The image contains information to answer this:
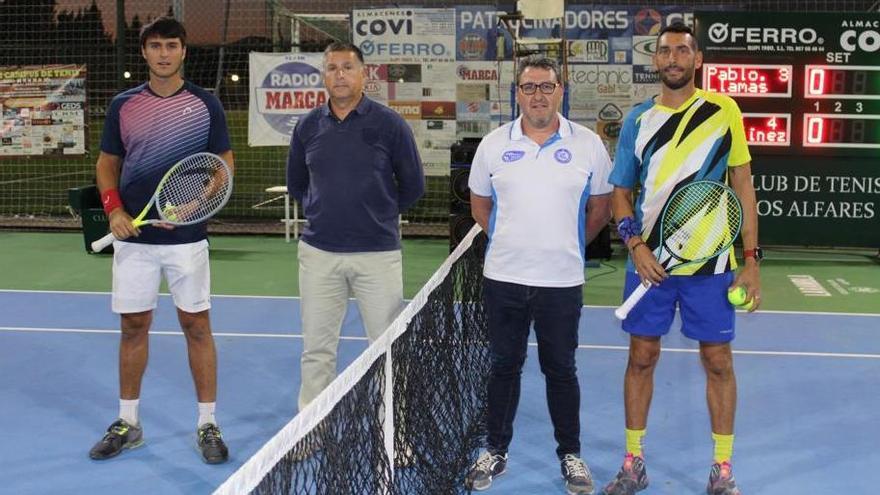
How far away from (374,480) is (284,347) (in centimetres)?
394

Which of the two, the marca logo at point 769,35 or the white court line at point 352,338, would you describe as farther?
the marca logo at point 769,35

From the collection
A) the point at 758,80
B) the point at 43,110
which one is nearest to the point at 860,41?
the point at 758,80

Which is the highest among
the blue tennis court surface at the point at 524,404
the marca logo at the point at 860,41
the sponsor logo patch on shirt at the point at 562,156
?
the marca logo at the point at 860,41

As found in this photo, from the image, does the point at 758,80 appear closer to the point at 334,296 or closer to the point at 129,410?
the point at 334,296

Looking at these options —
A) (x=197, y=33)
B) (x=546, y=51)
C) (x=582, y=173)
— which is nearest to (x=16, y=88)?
(x=197, y=33)

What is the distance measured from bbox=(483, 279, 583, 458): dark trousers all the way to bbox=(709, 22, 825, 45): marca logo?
672cm

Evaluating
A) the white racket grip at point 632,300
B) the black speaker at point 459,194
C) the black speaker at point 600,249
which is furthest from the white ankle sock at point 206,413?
the black speaker at point 600,249

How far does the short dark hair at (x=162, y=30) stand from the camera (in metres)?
4.71

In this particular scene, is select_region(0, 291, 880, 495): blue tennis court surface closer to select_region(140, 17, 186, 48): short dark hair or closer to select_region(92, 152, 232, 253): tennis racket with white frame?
select_region(92, 152, 232, 253): tennis racket with white frame

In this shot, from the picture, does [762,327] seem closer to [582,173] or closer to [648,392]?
[648,392]

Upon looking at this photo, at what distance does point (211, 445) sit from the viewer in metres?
4.96

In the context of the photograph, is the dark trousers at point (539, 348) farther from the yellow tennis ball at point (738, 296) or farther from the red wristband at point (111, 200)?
the red wristband at point (111, 200)

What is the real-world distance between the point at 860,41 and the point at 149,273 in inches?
319

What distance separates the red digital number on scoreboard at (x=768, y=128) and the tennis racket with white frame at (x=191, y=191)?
6.93m
